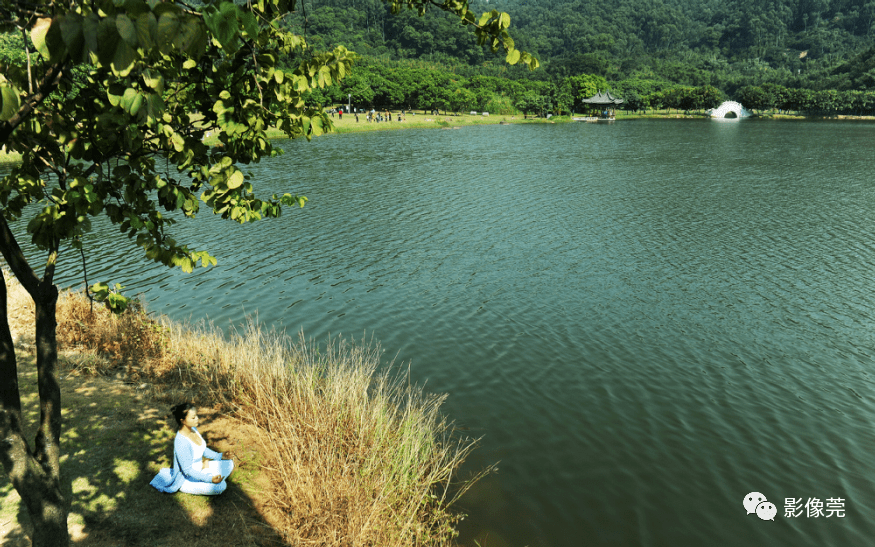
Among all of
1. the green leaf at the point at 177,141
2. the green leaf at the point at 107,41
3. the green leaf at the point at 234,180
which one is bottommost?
the green leaf at the point at 234,180

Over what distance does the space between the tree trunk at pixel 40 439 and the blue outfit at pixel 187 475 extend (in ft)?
6.79

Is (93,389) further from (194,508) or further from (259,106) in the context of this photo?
(259,106)

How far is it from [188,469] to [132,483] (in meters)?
1.08

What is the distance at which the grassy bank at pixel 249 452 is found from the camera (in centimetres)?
745

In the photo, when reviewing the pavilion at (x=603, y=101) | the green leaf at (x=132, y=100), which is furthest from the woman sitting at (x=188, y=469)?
the pavilion at (x=603, y=101)

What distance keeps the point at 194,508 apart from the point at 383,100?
144632 mm

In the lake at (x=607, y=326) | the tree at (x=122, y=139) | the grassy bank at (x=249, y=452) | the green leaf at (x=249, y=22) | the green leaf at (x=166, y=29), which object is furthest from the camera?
the lake at (x=607, y=326)

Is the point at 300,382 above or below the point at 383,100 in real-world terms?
below

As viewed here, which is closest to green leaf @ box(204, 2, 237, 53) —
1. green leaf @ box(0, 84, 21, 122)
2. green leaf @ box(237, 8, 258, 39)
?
green leaf @ box(237, 8, 258, 39)

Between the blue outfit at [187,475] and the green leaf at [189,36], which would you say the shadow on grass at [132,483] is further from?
the green leaf at [189,36]

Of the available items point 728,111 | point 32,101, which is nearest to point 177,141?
point 32,101

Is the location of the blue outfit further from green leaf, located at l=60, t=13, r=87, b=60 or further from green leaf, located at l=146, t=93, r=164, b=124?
green leaf, located at l=60, t=13, r=87, b=60

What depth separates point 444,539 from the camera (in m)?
8.26

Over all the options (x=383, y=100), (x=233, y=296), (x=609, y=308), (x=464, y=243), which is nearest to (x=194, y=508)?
(x=233, y=296)
